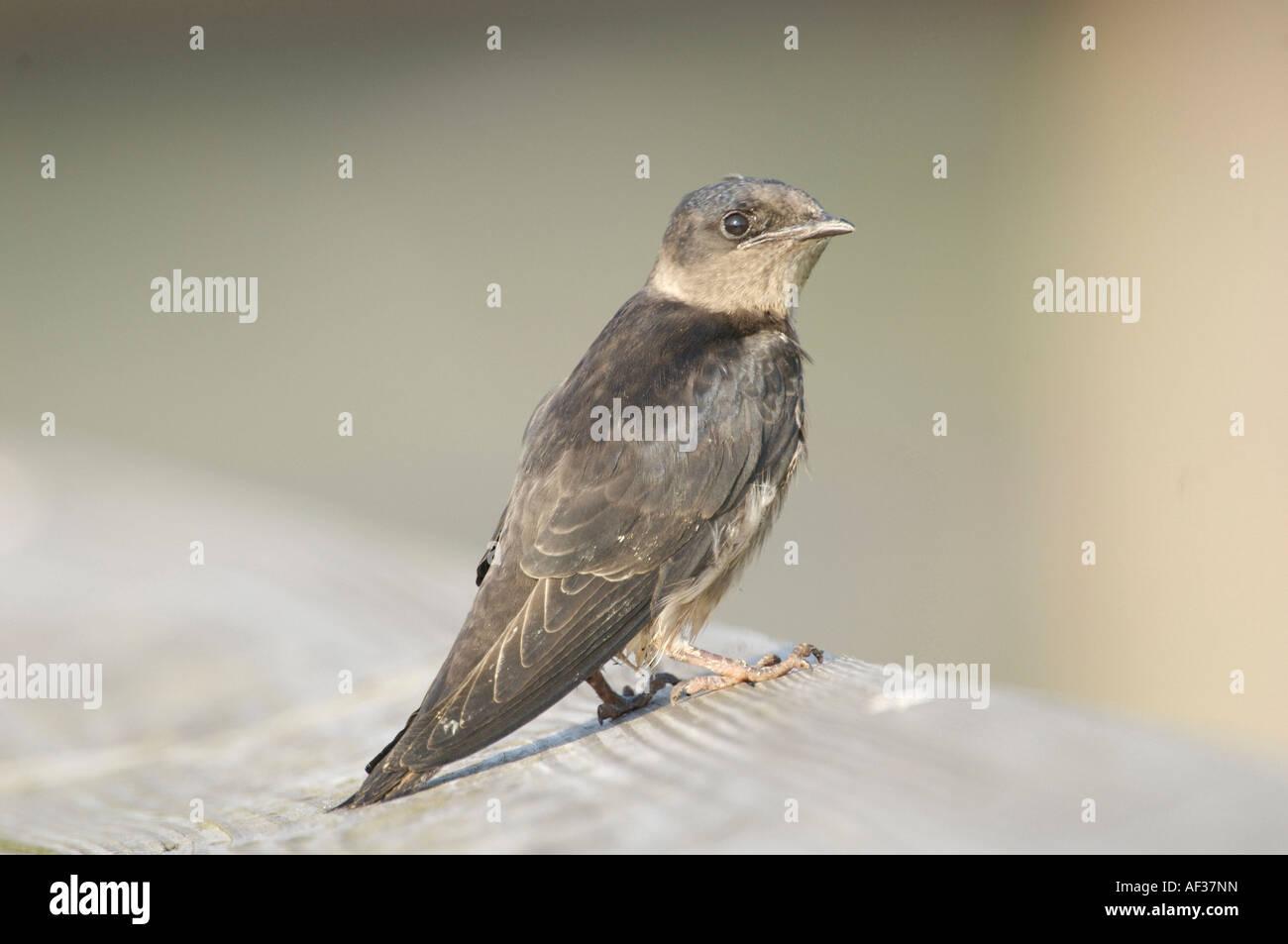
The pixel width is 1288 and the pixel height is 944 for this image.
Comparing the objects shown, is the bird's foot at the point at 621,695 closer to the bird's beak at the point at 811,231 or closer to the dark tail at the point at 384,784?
the dark tail at the point at 384,784

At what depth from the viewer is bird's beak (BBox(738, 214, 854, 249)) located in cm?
434

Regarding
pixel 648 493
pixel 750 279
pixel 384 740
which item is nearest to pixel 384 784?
pixel 384 740

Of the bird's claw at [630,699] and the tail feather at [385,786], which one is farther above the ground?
the bird's claw at [630,699]

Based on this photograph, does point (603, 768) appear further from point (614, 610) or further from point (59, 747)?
point (59, 747)

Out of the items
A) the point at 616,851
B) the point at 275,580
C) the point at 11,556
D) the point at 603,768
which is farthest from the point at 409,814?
the point at 11,556

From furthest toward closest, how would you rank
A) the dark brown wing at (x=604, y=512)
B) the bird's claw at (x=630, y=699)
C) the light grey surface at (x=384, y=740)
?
1. the bird's claw at (x=630, y=699)
2. the dark brown wing at (x=604, y=512)
3. the light grey surface at (x=384, y=740)

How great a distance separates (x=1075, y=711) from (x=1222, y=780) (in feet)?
2.07

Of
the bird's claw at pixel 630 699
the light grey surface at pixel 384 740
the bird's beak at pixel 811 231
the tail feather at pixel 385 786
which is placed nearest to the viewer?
the light grey surface at pixel 384 740

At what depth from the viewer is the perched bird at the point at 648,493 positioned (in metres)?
3.26

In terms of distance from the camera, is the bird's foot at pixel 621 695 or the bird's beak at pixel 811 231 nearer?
the bird's foot at pixel 621 695

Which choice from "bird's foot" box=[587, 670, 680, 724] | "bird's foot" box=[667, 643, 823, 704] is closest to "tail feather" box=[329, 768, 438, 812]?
"bird's foot" box=[587, 670, 680, 724]

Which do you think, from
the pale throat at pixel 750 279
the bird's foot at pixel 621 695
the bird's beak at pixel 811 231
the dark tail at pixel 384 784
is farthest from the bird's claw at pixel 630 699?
the bird's beak at pixel 811 231

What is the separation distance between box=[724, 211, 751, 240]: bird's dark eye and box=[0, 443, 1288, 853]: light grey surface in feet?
4.67

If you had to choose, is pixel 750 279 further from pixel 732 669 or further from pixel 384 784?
pixel 384 784
